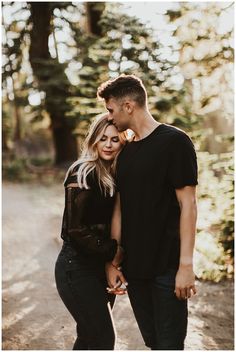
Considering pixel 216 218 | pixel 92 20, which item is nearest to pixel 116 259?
pixel 216 218

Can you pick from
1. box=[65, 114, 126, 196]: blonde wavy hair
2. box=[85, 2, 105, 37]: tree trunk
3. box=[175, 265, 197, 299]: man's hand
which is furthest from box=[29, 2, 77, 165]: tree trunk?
box=[175, 265, 197, 299]: man's hand

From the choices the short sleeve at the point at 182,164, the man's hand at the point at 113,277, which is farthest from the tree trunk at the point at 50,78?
the short sleeve at the point at 182,164

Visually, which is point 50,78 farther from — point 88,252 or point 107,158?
point 88,252

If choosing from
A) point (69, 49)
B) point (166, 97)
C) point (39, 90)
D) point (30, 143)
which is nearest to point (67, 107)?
point (39, 90)

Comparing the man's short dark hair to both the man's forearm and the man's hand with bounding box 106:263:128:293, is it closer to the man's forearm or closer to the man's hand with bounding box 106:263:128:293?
the man's forearm

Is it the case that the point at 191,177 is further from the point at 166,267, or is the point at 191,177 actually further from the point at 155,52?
the point at 155,52

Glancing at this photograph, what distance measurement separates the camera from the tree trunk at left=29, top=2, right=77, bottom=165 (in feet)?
38.7

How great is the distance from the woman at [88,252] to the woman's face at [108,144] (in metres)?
0.07

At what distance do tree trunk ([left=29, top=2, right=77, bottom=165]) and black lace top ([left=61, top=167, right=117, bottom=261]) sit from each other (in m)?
8.18

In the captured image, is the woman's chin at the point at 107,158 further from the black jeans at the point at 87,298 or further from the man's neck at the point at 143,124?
the black jeans at the point at 87,298

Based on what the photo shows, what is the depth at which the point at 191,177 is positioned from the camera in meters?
2.72

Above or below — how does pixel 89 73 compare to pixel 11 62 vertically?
below

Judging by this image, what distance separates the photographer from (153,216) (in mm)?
2828

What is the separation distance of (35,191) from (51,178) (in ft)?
→ 5.75
